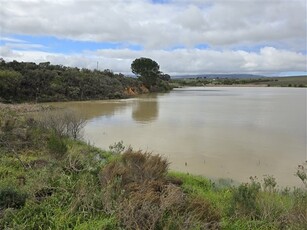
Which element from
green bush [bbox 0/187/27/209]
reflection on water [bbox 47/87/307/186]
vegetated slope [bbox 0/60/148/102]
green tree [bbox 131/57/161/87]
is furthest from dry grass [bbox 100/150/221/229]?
green tree [bbox 131/57/161/87]

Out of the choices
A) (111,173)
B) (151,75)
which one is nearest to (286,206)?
(111,173)

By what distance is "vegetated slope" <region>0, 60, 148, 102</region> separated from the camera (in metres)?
34.5

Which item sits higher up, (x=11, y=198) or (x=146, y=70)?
(x=146, y=70)

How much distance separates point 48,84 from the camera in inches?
1519

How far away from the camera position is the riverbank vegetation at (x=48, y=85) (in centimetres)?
3453

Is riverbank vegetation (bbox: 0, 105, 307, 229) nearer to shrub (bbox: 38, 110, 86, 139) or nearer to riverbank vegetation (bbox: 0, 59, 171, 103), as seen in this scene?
shrub (bbox: 38, 110, 86, 139)

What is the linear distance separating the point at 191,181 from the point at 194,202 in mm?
3207

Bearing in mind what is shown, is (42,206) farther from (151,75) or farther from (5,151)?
(151,75)

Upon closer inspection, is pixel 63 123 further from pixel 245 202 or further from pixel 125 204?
pixel 245 202

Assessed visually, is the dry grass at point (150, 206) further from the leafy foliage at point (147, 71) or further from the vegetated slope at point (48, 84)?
the leafy foliage at point (147, 71)

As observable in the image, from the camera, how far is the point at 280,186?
8.39 m

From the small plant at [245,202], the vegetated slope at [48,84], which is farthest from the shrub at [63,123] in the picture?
the vegetated slope at [48,84]

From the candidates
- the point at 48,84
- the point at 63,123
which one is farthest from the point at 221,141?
the point at 48,84

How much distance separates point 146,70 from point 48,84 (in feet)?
102
